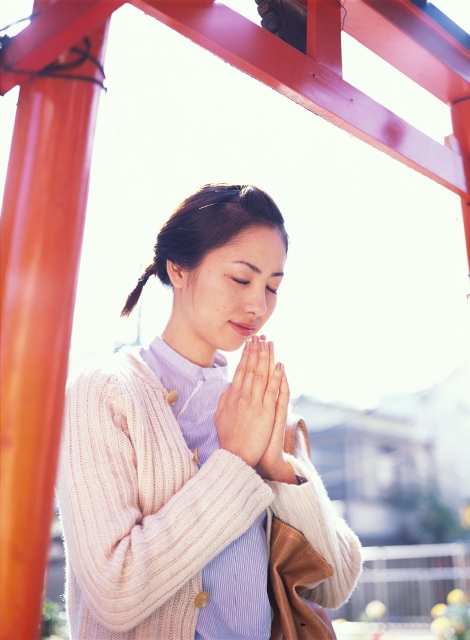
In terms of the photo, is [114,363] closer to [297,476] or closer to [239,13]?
[297,476]

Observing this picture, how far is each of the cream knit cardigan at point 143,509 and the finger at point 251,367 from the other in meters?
0.22

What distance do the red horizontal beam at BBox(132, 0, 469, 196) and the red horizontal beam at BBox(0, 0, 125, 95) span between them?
0.21m

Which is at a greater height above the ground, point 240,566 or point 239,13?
point 239,13

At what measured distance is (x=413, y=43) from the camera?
2178 mm

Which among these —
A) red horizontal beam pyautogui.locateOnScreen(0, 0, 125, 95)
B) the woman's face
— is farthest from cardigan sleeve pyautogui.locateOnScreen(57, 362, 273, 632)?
red horizontal beam pyautogui.locateOnScreen(0, 0, 125, 95)

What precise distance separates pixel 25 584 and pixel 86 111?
85cm

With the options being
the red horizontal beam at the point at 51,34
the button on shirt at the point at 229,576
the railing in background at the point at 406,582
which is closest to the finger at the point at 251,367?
the button on shirt at the point at 229,576

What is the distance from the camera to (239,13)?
1624 mm

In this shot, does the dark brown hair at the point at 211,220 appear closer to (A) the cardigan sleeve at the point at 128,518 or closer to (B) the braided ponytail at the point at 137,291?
(B) the braided ponytail at the point at 137,291

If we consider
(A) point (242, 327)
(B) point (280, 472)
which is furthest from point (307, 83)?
(B) point (280, 472)

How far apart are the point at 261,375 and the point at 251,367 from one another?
0.04 metres

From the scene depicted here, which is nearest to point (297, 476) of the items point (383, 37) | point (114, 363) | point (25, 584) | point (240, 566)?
point (240, 566)

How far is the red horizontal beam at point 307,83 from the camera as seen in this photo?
150 cm

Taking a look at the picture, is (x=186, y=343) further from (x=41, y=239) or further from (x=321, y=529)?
(x=41, y=239)
